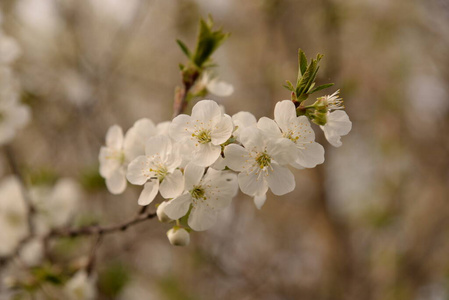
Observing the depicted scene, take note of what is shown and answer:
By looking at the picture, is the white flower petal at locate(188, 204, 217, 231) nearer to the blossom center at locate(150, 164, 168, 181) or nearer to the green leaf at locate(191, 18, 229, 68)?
the blossom center at locate(150, 164, 168, 181)

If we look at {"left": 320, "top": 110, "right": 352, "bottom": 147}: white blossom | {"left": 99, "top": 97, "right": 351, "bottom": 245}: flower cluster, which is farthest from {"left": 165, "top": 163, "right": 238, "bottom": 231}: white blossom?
{"left": 320, "top": 110, "right": 352, "bottom": 147}: white blossom

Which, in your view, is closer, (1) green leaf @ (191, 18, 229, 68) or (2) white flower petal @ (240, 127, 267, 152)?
(2) white flower petal @ (240, 127, 267, 152)

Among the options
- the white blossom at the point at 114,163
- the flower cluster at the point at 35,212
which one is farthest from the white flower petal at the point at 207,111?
the flower cluster at the point at 35,212

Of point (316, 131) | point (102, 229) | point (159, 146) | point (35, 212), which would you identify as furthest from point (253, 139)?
point (316, 131)

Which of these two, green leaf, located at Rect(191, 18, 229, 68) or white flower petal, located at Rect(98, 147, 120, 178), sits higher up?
green leaf, located at Rect(191, 18, 229, 68)

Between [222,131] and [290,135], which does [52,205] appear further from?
[290,135]

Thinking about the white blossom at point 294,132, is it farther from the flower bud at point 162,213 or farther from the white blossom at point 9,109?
the white blossom at point 9,109

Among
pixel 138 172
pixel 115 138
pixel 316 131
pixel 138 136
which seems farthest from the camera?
pixel 316 131
